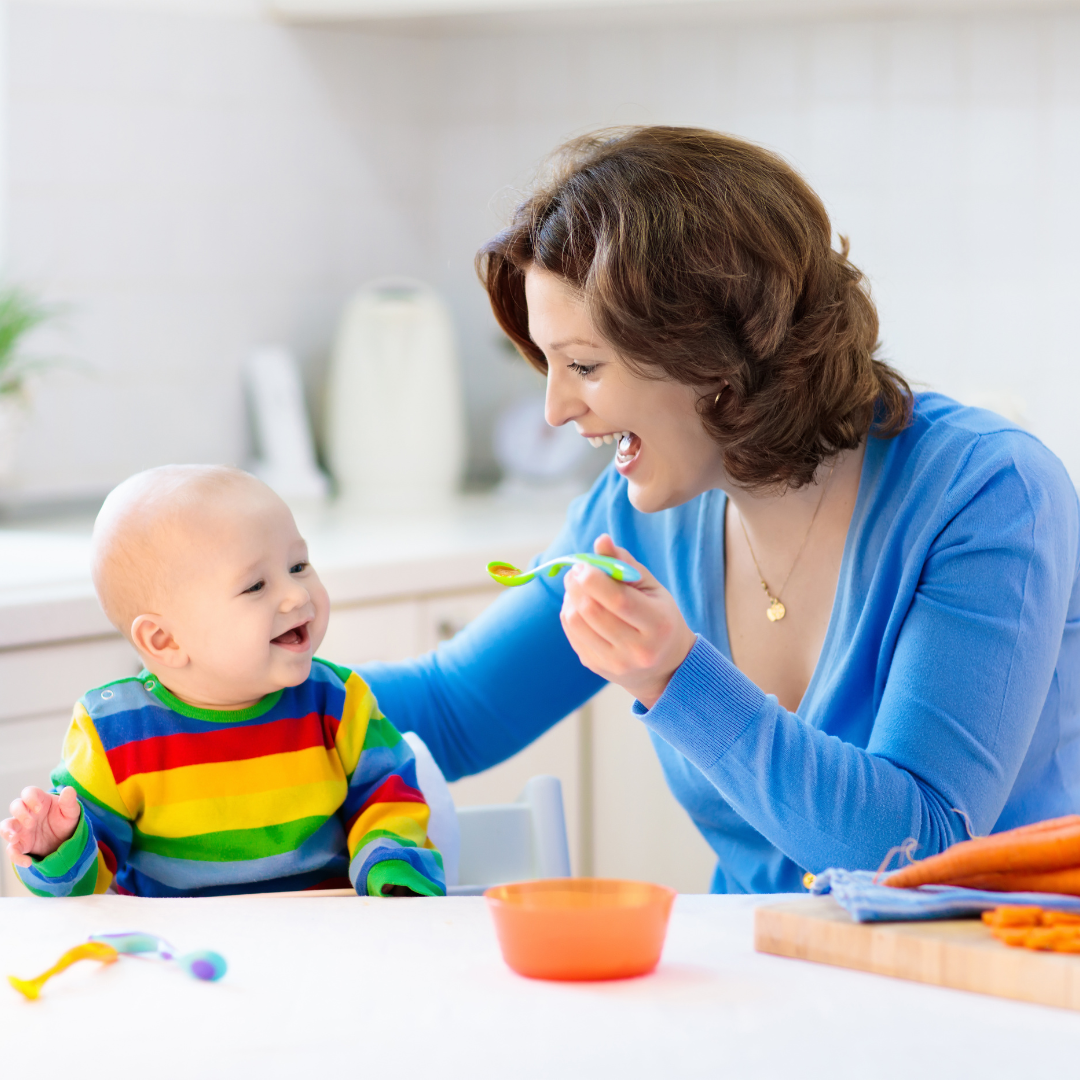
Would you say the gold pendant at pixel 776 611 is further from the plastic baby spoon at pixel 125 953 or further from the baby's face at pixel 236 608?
the plastic baby spoon at pixel 125 953

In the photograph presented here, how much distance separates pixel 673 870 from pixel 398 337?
116cm

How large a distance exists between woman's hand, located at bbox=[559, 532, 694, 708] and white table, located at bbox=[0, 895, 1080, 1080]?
232 millimetres

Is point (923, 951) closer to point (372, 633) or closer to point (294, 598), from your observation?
point (294, 598)

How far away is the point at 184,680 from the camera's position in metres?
1.22

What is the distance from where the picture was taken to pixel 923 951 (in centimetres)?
82

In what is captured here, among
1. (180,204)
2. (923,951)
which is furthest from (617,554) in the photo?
(180,204)

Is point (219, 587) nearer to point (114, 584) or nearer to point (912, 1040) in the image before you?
point (114, 584)

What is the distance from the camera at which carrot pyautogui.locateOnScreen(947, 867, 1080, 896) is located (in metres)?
0.89

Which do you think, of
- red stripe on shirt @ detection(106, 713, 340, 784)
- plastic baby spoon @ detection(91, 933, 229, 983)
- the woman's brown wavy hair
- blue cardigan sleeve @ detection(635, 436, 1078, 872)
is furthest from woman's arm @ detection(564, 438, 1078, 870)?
plastic baby spoon @ detection(91, 933, 229, 983)

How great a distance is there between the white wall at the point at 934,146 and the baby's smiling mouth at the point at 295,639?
70.8 inches

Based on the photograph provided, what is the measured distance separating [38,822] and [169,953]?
265 millimetres

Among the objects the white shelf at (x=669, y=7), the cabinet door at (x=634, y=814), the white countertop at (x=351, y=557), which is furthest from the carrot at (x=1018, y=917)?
the white shelf at (x=669, y=7)

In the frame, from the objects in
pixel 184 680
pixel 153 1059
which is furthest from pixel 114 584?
pixel 153 1059

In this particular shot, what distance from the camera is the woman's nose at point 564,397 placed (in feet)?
4.45
